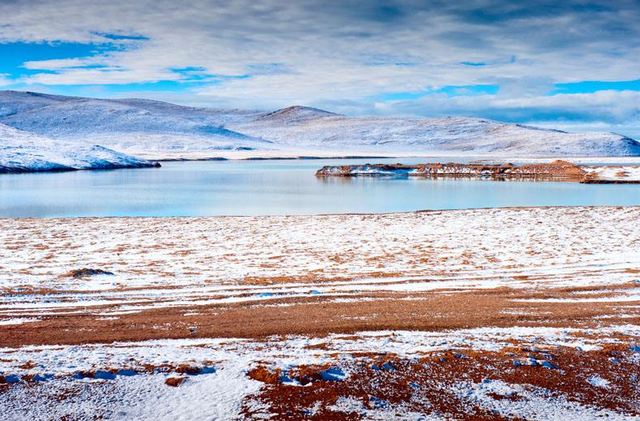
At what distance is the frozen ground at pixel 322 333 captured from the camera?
562cm

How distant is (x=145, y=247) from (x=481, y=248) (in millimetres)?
8857

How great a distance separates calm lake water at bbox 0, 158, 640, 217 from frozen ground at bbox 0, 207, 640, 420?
12.8 m

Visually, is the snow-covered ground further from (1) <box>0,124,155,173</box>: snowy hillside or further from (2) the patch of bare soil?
(1) <box>0,124,155,173</box>: snowy hillside

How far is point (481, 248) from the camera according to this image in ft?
53.7

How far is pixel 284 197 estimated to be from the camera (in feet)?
115

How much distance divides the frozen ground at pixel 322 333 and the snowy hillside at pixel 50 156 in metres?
56.6

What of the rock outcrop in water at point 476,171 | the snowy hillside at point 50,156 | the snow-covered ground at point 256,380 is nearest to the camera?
the snow-covered ground at point 256,380

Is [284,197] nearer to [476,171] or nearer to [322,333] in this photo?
[476,171]

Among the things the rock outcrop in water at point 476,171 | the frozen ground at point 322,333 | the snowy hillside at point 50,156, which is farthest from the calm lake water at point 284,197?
the snowy hillside at point 50,156

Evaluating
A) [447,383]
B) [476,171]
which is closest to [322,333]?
[447,383]

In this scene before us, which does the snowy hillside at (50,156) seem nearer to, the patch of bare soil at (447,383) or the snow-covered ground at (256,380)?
the snow-covered ground at (256,380)

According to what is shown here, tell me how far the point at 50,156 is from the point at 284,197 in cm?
4911

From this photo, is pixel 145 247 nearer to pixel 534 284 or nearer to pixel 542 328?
pixel 534 284

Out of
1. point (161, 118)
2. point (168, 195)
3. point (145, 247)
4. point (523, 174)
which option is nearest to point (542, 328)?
point (145, 247)
